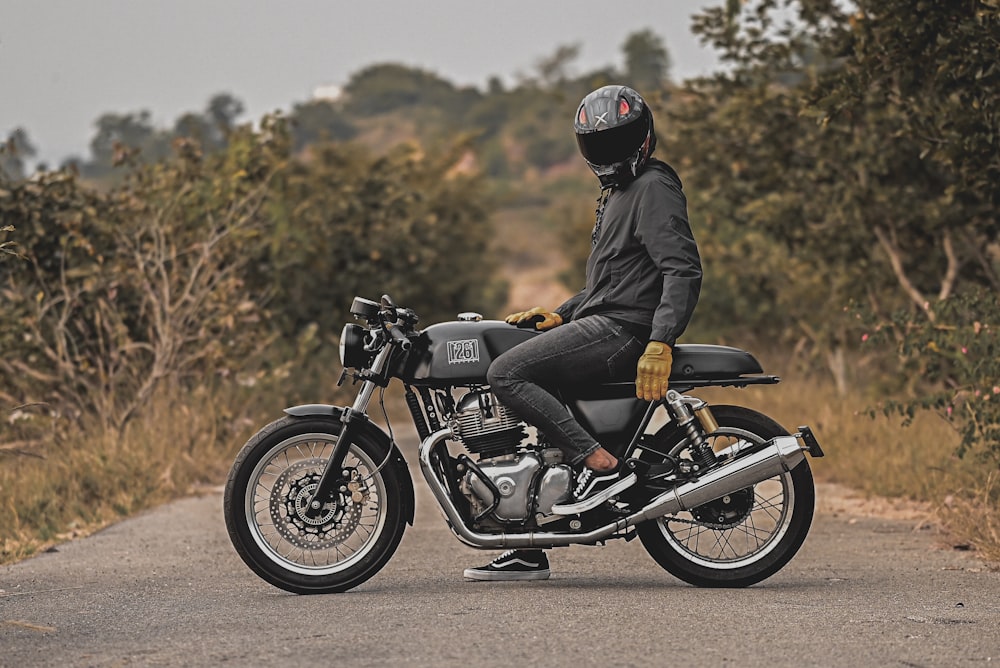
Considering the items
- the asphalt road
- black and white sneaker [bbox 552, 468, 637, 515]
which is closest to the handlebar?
black and white sneaker [bbox 552, 468, 637, 515]

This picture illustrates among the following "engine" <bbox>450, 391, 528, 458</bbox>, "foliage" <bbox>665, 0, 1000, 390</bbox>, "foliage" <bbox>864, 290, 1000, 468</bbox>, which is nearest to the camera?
"engine" <bbox>450, 391, 528, 458</bbox>

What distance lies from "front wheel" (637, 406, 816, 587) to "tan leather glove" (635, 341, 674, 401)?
0.39 meters

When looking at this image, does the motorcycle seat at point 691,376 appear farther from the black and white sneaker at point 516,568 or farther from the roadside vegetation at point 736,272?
the roadside vegetation at point 736,272

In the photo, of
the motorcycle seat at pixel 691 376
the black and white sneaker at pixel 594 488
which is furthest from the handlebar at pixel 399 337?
the black and white sneaker at pixel 594 488

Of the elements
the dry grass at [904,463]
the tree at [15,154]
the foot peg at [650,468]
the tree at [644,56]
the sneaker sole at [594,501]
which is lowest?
the dry grass at [904,463]

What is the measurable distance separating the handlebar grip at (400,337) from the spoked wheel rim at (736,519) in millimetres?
1458

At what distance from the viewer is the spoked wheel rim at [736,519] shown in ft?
25.6

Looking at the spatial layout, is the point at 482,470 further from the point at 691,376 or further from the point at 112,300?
the point at 112,300

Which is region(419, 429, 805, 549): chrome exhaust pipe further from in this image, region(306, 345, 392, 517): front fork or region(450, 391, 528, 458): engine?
region(306, 345, 392, 517): front fork

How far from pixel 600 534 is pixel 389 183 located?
17.2 m

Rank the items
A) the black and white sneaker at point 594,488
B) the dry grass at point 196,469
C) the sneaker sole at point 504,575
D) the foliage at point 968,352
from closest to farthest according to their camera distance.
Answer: the black and white sneaker at point 594,488 → the sneaker sole at point 504,575 → the foliage at point 968,352 → the dry grass at point 196,469

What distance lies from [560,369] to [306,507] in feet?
4.39

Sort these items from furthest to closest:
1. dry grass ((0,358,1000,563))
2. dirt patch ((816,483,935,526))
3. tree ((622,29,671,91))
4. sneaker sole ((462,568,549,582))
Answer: tree ((622,29,671,91))
dirt patch ((816,483,935,526))
dry grass ((0,358,1000,563))
sneaker sole ((462,568,549,582))

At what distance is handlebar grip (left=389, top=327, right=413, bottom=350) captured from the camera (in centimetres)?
764
